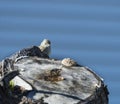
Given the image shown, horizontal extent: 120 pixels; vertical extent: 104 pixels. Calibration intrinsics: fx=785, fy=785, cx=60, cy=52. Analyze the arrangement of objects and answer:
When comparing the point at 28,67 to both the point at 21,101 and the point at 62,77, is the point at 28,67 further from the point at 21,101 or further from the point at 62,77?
the point at 21,101

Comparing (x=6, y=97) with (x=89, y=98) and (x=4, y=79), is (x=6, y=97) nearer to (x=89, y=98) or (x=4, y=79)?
(x=4, y=79)

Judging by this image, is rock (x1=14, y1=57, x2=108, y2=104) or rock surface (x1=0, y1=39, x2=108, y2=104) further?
rock (x1=14, y1=57, x2=108, y2=104)

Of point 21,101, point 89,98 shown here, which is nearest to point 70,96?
point 89,98

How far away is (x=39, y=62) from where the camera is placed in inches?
278

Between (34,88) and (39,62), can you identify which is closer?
(34,88)

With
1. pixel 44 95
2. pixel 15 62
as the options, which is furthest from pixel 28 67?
pixel 44 95

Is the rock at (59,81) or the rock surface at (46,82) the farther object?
the rock at (59,81)

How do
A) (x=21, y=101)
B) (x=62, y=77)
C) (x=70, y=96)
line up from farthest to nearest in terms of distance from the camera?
(x=62, y=77)
(x=70, y=96)
(x=21, y=101)

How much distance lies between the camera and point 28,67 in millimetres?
6855

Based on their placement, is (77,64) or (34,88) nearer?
(34,88)

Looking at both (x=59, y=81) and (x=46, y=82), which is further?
(x=59, y=81)

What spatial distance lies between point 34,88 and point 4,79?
1.03 feet

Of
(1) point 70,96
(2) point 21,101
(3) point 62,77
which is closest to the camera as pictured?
(2) point 21,101

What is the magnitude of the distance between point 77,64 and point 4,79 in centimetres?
118
